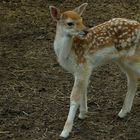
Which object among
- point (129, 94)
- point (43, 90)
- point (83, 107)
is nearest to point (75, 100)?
point (83, 107)

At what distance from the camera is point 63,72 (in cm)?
686

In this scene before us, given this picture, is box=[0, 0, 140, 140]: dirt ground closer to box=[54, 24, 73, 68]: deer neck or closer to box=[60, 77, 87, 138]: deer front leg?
box=[60, 77, 87, 138]: deer front leg

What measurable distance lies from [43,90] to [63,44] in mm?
1281

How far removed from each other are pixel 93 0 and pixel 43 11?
4.01 ft

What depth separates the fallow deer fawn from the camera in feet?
16.6

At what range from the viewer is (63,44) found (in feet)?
16.7

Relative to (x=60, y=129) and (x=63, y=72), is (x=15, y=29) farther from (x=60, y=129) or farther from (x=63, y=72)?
(x=60, y=129)

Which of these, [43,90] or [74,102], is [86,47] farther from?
[43,90]

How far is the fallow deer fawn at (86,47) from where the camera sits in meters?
5.07

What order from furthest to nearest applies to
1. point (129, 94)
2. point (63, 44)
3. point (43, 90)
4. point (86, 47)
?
point (43, 90) → point (129, 94) → point (86, 47) → point (63, 44)

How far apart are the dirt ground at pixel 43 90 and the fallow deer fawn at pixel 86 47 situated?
0.35 m

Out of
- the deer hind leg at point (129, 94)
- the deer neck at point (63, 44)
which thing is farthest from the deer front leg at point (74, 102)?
the deer hind leg at point (129, 94)

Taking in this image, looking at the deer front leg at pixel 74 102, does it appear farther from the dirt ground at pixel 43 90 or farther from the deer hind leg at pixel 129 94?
the deer hind leg at pixel 129 94

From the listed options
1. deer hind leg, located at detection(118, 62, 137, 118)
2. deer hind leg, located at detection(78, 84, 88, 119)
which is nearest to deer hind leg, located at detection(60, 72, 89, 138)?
deer hind leg, located at detection(78, 84, 88, 119)
